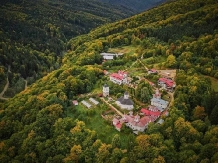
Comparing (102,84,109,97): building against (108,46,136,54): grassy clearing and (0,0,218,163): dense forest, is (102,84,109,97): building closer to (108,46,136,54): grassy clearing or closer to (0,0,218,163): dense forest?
(0,0,218,163): dense forest

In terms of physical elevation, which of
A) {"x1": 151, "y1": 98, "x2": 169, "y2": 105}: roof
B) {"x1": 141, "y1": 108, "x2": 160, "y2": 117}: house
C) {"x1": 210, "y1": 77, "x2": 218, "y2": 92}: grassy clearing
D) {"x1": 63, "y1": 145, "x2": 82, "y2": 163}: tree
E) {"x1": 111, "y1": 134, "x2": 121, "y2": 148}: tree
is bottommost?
{"x1": 63, "y1": 145, "x2": 82, "y2": 163}: tree

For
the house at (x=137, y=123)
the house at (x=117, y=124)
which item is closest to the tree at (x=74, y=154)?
the house at (x=117, y=124)

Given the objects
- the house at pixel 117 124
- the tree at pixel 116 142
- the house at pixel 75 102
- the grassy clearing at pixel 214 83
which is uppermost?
the grassy clearing at pixel 214 83

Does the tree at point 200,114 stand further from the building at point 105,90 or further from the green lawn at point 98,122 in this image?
the building at point 105,90

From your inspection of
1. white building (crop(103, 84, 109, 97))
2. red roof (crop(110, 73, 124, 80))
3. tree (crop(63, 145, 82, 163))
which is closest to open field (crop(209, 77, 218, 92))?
red roof (crop(110, 73, 124, 80))

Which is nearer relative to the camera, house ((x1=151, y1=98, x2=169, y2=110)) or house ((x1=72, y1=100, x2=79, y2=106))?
house ((x1=151, y1=98, x2=169, y2=110))

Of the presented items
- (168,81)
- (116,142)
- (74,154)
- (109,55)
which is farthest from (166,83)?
(109,55)
